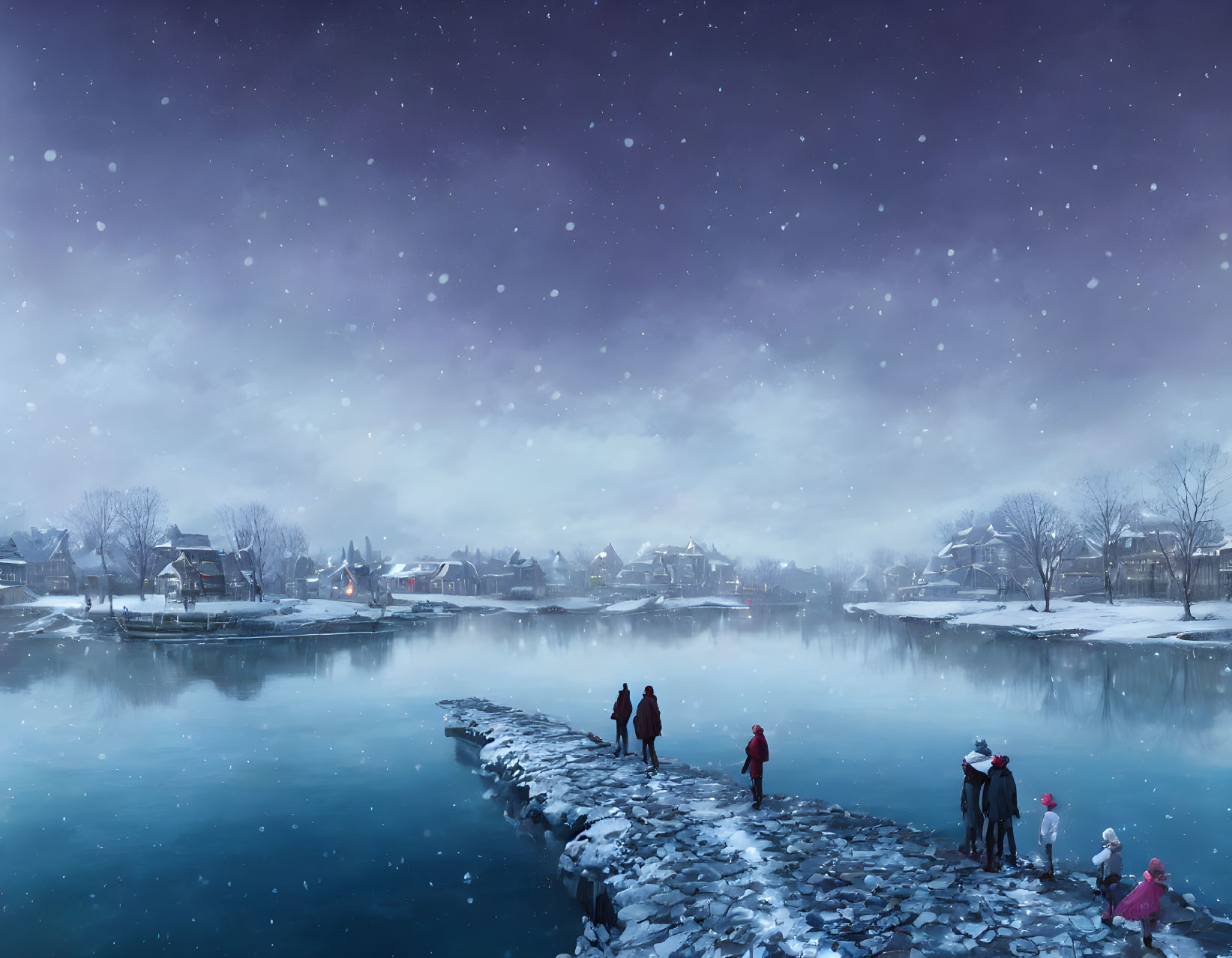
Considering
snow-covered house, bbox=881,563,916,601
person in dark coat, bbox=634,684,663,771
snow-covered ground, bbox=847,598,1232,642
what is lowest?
snow-covered house, bbox=881,563,916,601

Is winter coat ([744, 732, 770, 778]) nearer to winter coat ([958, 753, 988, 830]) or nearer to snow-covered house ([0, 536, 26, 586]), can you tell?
winter coat ([958, 753, 988, 830])

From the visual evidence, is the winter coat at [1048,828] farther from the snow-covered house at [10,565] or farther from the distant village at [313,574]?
the snow-covered house at [10,565]

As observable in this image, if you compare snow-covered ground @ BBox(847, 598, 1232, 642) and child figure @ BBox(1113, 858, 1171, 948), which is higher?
child figure @ BBox(1113, 858, 1171, 948)

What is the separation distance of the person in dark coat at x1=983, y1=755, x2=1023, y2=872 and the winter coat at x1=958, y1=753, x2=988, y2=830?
0.54 ft

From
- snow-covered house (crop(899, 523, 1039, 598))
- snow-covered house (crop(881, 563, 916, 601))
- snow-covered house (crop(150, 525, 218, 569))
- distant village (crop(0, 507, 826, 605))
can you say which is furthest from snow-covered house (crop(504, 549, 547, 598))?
snow-covered house (crop(881, 563, 916, 601))

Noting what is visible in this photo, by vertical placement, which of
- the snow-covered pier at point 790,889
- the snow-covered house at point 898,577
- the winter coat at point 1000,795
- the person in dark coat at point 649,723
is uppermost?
the winter coat at point 1000,795

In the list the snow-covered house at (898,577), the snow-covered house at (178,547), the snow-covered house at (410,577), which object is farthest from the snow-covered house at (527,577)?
the snow-covered house at (898,577)

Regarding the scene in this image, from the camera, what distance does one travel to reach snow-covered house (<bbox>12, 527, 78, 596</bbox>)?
119 metres

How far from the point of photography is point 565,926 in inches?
481

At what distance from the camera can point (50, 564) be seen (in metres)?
121

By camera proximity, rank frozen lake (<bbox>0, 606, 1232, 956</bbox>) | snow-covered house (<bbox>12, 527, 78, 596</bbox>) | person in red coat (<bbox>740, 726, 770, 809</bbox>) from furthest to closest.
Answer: snow-covered house (<bbox>12, 527, 78, 596</bbox>) < person in red coat (<bbox>740, 726, 770, 809</bbox>) < frozen lake (<bbox>0, 606, 1232, 956</bbox>)

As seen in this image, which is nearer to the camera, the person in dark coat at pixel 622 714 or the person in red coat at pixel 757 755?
the person in red coat at pixel 757 755

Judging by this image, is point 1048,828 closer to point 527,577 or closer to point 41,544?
point 527,577

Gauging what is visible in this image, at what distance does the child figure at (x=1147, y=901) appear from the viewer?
361 inches
